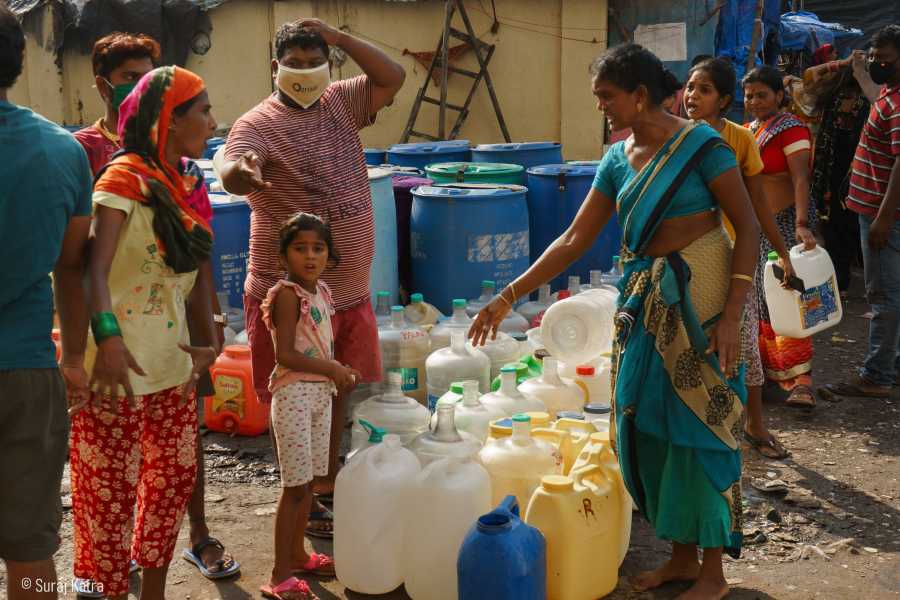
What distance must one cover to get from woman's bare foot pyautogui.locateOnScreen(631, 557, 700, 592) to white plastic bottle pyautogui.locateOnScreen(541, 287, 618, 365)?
1.44m

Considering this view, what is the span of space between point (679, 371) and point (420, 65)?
32.3 ft

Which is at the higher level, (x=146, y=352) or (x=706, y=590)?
(x=146, y=352)

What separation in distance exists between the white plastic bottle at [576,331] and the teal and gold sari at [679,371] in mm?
1481

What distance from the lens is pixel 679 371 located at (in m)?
3.22

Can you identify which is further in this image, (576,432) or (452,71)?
(452,71)

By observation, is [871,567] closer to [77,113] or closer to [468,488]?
[468,488]

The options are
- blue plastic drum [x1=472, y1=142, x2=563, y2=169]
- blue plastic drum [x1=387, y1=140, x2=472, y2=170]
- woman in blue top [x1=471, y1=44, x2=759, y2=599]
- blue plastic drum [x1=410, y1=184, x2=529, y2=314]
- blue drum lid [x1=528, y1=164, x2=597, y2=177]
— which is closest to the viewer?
→ woman in blue top [x1=471, y1=44, x2=759, y2=599]

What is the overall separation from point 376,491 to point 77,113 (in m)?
11.1

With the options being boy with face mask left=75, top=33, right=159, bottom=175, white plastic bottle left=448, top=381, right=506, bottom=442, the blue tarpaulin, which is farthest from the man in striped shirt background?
the blue tarpaulin

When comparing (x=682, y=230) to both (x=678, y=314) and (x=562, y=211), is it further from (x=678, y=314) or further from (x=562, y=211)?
(x=562, y=211)

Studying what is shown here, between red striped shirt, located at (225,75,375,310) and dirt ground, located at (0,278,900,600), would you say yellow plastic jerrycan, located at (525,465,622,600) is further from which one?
red striped shirt, located at (225,75,375,310)

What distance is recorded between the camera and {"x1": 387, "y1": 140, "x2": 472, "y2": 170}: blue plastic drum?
7.74 m

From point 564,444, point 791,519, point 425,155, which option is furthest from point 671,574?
point 425,155

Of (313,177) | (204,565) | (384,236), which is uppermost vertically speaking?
(313,177)
